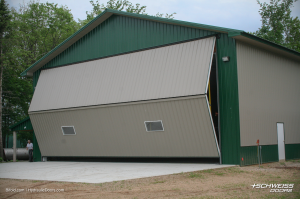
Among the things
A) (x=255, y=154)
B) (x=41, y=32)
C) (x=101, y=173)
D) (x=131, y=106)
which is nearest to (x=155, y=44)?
(x=131, y=106)

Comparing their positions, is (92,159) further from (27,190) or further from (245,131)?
(27,190)

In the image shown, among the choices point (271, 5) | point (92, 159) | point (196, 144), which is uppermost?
point (271, 5)

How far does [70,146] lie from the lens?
65.3 feet

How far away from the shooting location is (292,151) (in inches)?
758

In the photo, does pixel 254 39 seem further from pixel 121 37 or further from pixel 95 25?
pixel 95 25

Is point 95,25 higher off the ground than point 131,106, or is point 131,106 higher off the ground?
point 95,25

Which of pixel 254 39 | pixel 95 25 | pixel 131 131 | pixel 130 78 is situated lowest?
pixel 131 131

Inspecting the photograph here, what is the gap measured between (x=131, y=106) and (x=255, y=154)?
20.7 feet

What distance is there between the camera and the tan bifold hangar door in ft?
48.7

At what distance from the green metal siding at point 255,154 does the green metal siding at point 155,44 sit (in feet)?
1.61

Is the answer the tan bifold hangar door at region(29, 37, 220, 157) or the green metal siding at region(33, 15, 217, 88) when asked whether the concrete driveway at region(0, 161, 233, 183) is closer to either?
the tan bifold hangar door at region(29, 37, 220, 157)

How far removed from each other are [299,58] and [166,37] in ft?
28.3

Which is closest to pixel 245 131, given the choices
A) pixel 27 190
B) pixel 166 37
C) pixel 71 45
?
pixel 166 37

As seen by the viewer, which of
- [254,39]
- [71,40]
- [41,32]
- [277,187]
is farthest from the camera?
[41,32]
